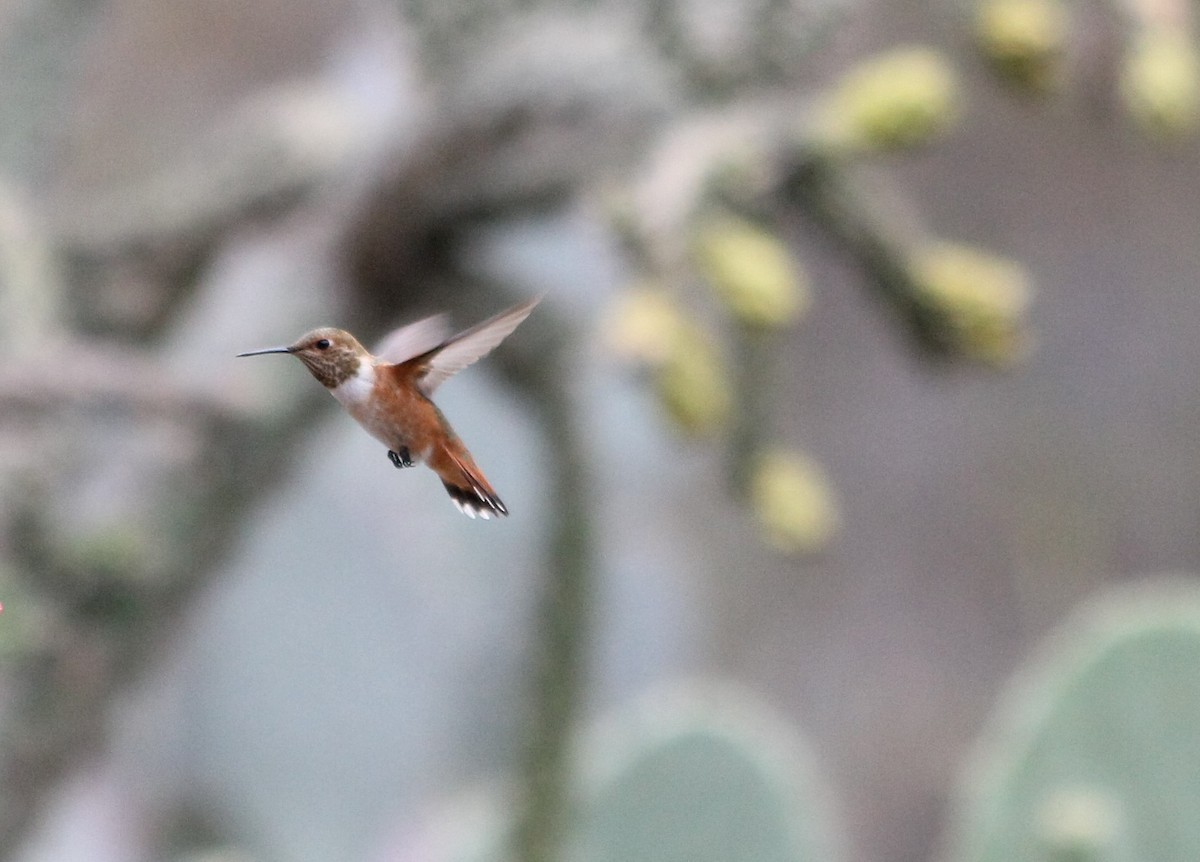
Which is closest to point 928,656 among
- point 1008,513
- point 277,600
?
point 1008,513

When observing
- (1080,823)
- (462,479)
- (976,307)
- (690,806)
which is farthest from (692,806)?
(462,479)

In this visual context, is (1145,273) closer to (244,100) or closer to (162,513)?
(244,100)

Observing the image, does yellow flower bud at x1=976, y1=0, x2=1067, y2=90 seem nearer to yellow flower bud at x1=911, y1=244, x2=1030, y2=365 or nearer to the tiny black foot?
yellow flower bud at x1=911, y1=244, x2=1030, y2=365

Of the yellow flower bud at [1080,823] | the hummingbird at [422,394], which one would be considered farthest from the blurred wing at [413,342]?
the yellow flower bud at [1080,823]

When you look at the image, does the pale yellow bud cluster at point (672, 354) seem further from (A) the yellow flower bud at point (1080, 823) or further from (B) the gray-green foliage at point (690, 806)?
(B) the gray-green foliage at point (690, 806)

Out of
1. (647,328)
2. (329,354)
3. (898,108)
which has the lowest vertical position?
(329,354)

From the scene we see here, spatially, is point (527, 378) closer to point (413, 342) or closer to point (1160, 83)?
point (1160, 83)
